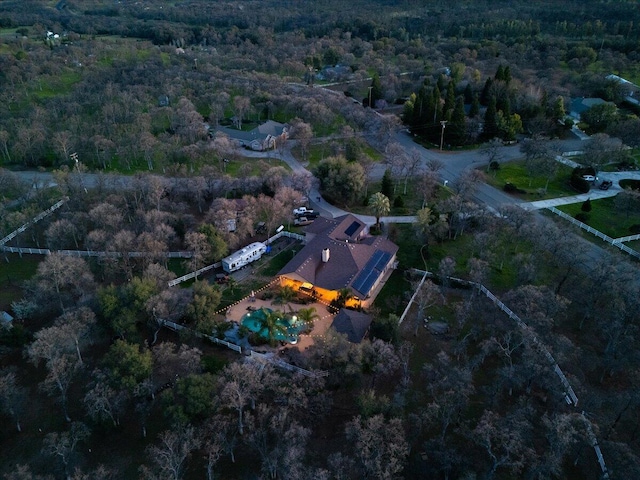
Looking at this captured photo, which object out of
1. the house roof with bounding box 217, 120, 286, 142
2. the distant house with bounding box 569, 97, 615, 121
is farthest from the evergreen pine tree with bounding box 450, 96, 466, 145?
the house roof with bounding box 217, 120, 286, 142

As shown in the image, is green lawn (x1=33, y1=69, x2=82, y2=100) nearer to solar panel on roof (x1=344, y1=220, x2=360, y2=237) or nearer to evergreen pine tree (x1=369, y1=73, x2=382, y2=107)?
evergreen pine tree (x1=369, y1=73, x2=382, y2=107)

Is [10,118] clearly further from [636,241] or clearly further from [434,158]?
[636,241]

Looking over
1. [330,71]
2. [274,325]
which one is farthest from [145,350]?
[330,71]

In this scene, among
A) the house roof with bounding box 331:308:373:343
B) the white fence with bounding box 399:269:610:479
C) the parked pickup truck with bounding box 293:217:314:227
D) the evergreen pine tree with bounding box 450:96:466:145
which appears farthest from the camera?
the evergreen pine tree with bounding box 450:96:466:145

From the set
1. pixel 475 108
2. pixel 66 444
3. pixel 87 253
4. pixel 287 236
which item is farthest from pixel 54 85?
pixel 66 444

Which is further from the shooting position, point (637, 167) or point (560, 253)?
point (637, 167)
